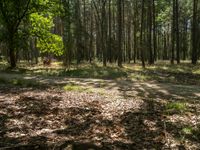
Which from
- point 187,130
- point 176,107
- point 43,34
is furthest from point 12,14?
point 187,130

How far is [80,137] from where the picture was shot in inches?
304

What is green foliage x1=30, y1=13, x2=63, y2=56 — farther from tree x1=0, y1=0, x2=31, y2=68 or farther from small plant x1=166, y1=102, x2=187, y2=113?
small plant x1=166, y1=102, x2=187, y2=113

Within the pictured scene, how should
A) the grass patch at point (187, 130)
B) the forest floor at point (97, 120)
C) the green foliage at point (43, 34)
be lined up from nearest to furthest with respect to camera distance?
the forest floor at point (97, 120), the grass patch at point (187, 130), the green foliage at point (43, 34)

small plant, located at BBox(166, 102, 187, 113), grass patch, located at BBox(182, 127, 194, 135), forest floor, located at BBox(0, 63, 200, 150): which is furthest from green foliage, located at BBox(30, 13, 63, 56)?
grass patch, located at BBox(182, 127, 194, 135)

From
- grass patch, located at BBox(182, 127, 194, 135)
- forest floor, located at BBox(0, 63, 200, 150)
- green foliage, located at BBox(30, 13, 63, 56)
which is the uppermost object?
green foliage, located at BBox(30, 13, 63, 56)

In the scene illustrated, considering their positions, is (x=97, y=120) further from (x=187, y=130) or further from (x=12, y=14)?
(x=12, y=14)

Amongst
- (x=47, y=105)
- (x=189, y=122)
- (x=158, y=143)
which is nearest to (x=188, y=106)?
(x=189, y=122)

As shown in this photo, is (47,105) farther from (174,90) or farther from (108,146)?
(174,90)

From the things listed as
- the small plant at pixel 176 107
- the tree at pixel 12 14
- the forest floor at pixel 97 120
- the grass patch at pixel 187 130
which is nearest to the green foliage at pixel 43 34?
the tree at pixel 12 14

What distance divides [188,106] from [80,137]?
180 inches

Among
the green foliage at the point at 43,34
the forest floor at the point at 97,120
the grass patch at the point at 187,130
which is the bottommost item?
the grass patch at the point at 187,130

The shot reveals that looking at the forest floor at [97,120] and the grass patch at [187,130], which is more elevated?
the forest floor at [97,120]

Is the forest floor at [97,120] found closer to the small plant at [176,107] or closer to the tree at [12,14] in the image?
the small plant at [176,107]

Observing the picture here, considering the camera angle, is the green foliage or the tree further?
the green foliage
